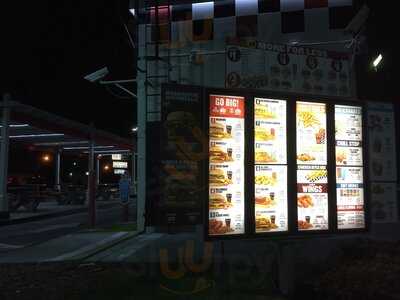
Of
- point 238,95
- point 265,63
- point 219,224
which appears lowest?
point 219,224

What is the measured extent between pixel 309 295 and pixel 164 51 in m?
5.94

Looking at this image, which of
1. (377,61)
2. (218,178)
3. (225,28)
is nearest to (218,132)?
(218,178)

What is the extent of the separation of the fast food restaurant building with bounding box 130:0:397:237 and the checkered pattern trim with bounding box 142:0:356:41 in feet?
10.1

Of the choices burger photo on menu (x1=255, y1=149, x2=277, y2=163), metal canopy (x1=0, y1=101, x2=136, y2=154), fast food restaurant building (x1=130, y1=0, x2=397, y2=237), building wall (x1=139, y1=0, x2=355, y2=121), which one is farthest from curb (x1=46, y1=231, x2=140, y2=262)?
metal canopy (x1=0, y1=101, x2=136, y2=154)

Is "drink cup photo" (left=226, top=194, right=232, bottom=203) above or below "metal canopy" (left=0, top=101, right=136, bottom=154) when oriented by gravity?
below

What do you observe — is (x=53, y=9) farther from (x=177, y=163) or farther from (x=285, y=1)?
(x=177, y=163)

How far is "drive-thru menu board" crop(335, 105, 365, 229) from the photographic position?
6.00m

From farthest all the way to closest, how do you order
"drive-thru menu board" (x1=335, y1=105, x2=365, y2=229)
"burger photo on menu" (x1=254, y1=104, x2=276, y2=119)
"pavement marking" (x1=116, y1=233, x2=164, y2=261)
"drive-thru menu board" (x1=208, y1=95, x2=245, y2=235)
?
"pavement marking" (x1=116, y1=233, x2=164, y2=261)
"drive-thru menu board" (x1=335, y1=105, x2=365, y2=229)
"burger photo on menu" (x1=254, y1=104, x2=276, y2=119)
"drive-thru menu board" (x1=208, y1=95, x2=245, y2=235)

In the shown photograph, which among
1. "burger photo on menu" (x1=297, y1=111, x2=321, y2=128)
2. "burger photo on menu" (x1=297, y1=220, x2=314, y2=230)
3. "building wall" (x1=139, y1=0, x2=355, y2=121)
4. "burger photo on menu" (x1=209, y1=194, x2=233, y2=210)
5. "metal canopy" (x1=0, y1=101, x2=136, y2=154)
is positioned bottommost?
"burger photo on menu" (x1=297, y1=220, x2=314, y2=230)

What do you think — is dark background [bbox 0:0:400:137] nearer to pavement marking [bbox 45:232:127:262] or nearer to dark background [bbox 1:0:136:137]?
dark background [bbox 1:0:136:137]

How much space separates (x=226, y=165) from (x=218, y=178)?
0.58ft

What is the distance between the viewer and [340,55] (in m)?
6.31

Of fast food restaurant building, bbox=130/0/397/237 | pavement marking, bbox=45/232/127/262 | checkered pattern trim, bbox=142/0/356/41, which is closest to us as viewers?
fast food restaurant building, bbox=130/0/397/237

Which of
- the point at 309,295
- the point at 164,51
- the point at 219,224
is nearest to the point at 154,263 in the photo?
the point at 219,224
